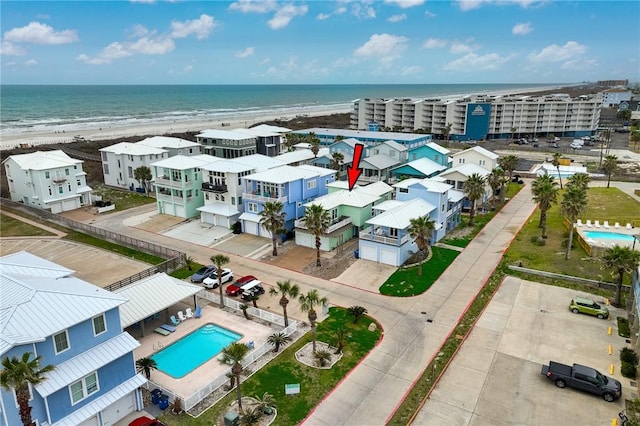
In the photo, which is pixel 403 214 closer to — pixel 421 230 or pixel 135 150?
pixel 421 230

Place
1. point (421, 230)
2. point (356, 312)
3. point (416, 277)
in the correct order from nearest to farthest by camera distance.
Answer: point (356, 312), point (421, 230), point (416, 277)

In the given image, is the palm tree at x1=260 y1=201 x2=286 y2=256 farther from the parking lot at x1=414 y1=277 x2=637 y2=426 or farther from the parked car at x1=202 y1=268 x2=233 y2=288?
the parking lot at x1=414 y1=277 x2=637 y2=426

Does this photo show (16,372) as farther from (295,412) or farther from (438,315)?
(438,315)

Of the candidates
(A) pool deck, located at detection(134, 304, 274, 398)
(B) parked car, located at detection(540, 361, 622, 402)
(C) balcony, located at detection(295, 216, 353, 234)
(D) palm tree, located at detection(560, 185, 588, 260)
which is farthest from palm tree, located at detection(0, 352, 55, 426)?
(D) palm tree, located at detection(560, 185, 588, 260)

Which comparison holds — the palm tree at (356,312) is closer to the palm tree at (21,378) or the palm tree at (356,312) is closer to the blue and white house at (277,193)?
the blue and white house at (277,193)

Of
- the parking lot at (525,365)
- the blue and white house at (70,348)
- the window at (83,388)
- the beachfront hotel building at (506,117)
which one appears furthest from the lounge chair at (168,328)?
the beachfront hotel building at (506,117)

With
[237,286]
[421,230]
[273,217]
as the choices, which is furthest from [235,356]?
[421,230]
